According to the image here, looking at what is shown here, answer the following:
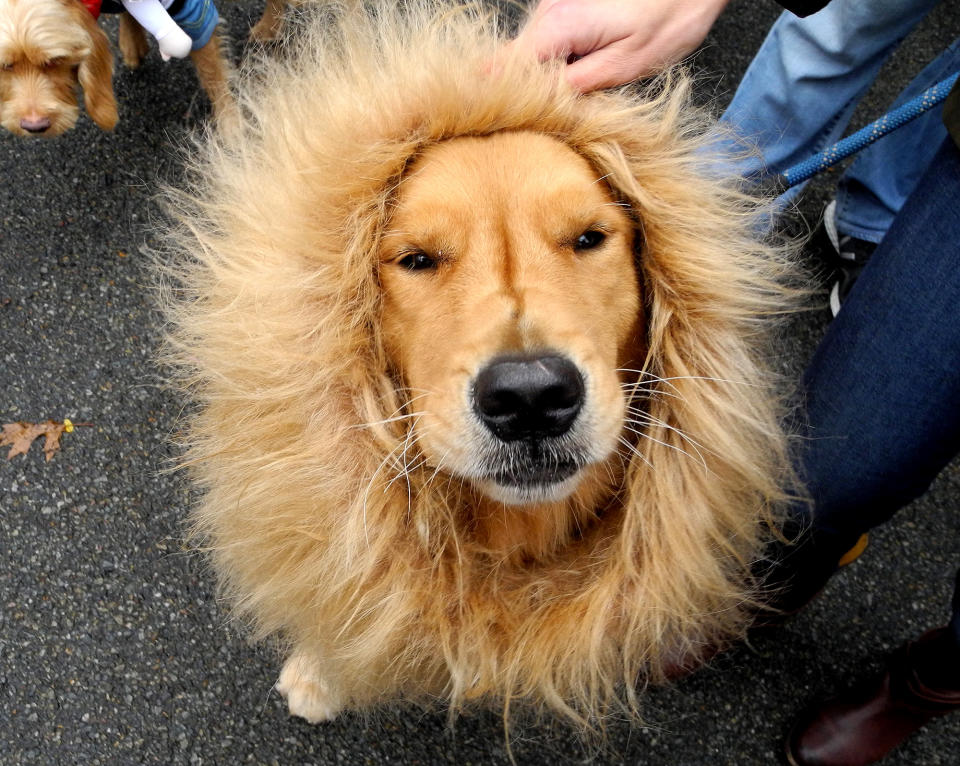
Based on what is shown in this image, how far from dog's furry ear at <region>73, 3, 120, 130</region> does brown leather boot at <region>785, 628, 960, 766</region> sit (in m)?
2.99

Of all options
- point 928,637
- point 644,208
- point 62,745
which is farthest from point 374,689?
point 928,637

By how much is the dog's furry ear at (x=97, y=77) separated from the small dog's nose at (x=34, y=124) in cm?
15

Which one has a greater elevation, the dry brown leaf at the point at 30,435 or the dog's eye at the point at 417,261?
the dog's eye at the point at 417,261

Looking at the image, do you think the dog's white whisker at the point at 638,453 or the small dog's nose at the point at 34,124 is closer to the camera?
the dog's white whisker at the point at 638,453

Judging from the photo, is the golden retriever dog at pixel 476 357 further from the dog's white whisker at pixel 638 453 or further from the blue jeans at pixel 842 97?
the blue jeans at pixel 842 97

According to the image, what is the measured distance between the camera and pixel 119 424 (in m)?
2.52

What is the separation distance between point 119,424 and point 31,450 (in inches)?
10.8

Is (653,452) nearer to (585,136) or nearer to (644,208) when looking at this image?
(644,208)

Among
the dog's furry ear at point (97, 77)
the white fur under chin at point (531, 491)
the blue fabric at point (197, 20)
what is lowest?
the dog's furry ear at point (97, 77)

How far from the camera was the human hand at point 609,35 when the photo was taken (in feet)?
4.57

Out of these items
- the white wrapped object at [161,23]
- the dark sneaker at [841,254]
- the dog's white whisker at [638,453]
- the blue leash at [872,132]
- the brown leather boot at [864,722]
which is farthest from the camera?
the dark sneaker at [841,254]

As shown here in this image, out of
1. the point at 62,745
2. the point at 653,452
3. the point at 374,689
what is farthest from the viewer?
the point at 62,745

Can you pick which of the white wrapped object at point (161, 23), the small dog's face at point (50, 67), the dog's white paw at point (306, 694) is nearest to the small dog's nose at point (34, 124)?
the small dog's face at point (50, 67)

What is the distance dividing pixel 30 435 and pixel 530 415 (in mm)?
2027
